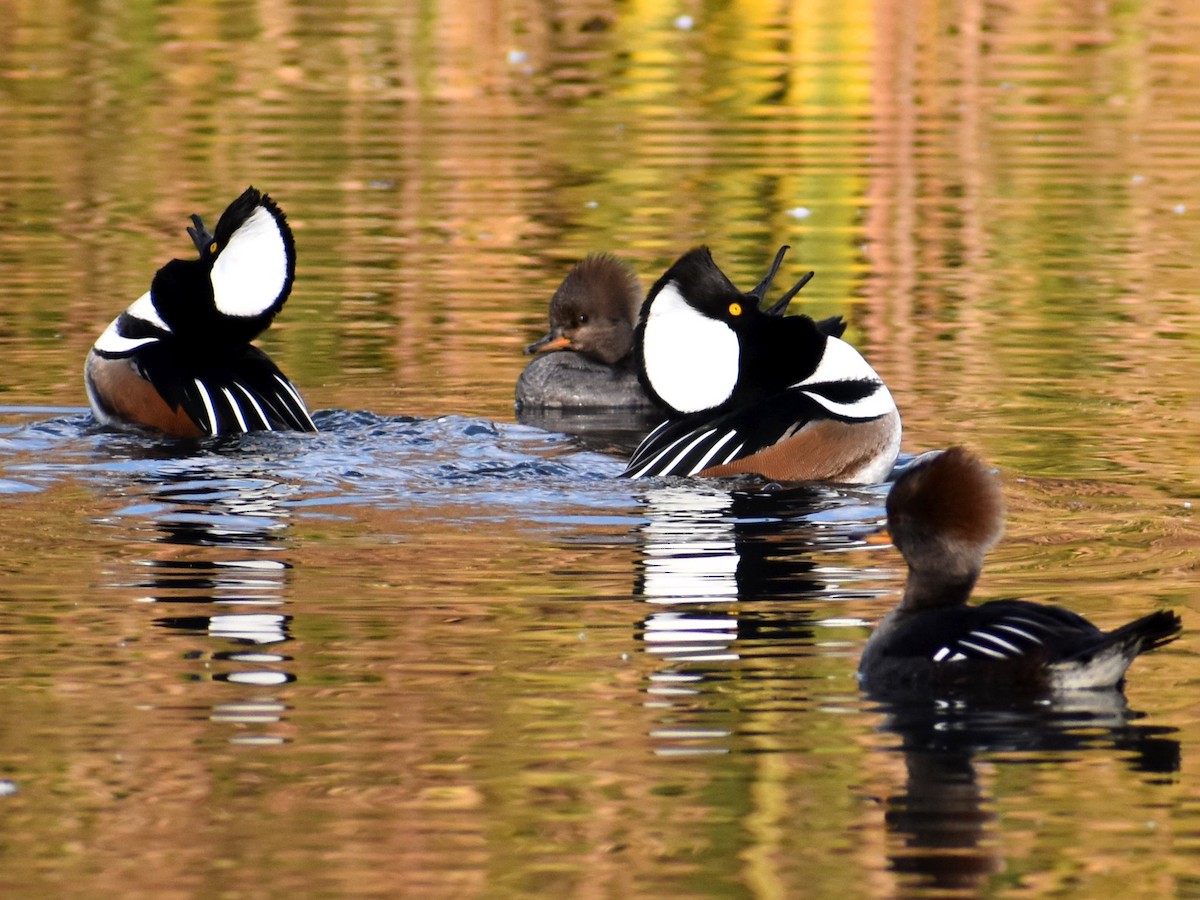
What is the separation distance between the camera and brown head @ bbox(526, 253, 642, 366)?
12.2 meters

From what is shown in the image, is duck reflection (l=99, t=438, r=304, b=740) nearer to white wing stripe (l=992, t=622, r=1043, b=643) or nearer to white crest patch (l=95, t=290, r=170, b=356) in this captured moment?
white crest patch (l=95, t=290, r=170, b=356)

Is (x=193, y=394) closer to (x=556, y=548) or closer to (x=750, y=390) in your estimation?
(x=750, y=390)

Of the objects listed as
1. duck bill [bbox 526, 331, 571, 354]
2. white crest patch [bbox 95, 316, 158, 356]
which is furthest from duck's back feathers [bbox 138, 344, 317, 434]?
duck bill [bbox 526, 331, 571, 354]

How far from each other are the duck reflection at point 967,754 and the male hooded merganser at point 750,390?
3.15 metres

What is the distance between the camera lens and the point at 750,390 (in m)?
9.33

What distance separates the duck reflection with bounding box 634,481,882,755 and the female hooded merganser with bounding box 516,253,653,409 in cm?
330

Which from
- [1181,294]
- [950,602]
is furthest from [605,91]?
[950,602]

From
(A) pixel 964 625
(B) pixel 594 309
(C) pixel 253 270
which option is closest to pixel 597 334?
(B) pixel 594 309

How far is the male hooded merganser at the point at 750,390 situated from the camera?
891 cm

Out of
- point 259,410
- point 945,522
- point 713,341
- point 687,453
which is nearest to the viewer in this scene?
point 945,522

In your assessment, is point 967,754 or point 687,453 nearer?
point 967,754

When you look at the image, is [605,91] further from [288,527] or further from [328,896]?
[328,896]

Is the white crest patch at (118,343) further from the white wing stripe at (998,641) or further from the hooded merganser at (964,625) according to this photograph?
the white wing stripe at (998,641)

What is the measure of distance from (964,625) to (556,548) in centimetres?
228
